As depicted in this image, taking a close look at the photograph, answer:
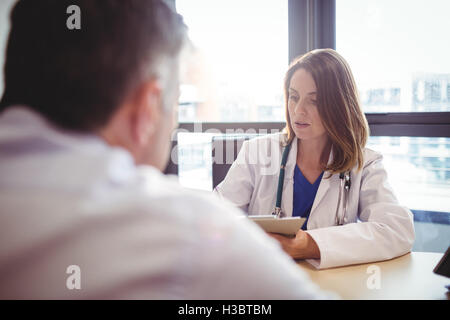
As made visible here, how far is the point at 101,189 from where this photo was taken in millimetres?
411

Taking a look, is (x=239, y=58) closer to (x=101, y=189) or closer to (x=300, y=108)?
(x=300, y=108)

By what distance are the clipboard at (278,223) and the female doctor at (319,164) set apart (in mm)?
333

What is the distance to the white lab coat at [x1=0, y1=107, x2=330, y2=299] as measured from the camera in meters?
0.39

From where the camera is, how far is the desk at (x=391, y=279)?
914 millimetres

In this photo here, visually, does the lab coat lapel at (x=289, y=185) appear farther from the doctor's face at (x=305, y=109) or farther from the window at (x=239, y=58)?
Answer: the window at (x=239, y=58)

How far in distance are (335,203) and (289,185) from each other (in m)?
0.21

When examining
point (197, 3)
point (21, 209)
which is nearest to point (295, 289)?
point (21, 209)

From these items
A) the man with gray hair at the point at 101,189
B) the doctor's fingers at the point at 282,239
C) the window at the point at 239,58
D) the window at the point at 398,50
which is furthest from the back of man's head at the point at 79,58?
the window at the point at 398,50

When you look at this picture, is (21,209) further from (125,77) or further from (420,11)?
(420,11)

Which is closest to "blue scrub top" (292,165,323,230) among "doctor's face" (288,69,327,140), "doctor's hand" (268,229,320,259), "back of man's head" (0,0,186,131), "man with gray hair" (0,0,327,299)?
"doctor's face" (288,69,327,140)

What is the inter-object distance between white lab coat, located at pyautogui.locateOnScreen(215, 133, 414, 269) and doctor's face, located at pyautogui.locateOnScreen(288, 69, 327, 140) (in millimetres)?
114

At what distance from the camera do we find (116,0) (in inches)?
20.5

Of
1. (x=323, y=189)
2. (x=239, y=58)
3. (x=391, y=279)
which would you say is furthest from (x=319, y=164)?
(x=239, y=58)

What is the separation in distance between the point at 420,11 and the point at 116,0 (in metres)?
2.11
